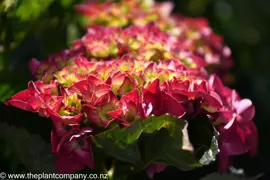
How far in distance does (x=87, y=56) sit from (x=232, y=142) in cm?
29

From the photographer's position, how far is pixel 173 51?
35.0 inches

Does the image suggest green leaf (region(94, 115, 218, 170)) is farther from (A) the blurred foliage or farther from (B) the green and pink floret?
(A) the blurred foliage

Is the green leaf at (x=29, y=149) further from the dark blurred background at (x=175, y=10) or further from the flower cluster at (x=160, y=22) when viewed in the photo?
the flower cluster at (x=160, y=22)

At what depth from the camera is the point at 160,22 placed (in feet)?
3.72

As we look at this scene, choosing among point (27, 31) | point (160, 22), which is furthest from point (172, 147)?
point (160, 22)

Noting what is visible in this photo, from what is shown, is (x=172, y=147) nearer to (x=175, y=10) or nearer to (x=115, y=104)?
(x=115, y=104)

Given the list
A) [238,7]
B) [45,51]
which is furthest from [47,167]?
[238,7]

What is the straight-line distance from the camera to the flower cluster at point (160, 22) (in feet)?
3.60

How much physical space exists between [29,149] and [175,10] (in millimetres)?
1392

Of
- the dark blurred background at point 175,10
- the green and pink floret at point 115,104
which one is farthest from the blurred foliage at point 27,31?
the green and pink floret at point 115,104

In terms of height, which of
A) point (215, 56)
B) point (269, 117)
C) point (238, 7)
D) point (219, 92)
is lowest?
point (269, 117)

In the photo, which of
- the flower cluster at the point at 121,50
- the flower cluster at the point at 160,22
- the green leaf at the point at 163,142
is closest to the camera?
the green leaf at the point at 163,142

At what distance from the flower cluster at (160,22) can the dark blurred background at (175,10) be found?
2.9 inches

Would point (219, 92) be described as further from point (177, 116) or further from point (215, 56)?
point (215, 56)
